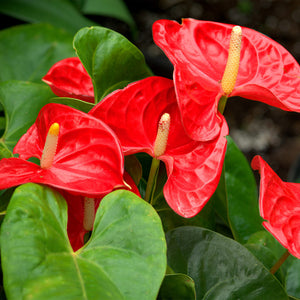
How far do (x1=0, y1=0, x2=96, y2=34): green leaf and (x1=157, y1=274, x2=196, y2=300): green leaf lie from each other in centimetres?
94

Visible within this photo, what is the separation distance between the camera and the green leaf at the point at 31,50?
88 cm

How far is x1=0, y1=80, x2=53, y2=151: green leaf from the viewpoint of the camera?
690 millimetres

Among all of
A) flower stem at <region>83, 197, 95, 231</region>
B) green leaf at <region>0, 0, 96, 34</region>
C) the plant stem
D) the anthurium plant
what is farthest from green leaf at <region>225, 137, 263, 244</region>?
green leaf at <region>0, 0, 96, 34</region>

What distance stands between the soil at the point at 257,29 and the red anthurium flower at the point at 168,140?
131 cm

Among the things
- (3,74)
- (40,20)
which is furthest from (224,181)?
(40,20)

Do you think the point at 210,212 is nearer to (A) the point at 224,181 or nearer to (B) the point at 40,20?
(A) the point at 224,181

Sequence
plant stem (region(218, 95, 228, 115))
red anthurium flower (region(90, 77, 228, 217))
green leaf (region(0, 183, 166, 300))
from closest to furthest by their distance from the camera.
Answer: green leaf (region(0, 183, 166, 300))
red anthurium flower (region(90, 77, 228, 217))
plant stem (region(218, 95, 228, 115))

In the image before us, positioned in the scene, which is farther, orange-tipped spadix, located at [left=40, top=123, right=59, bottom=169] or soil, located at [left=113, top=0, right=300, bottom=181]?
soil, located at [left=113, top=0, right=300, bottom=181]

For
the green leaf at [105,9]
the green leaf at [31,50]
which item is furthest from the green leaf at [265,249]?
the green leaf at [105,9]

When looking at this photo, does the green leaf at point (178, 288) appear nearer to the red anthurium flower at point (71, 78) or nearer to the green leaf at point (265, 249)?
the green leaf at point (265, 249)

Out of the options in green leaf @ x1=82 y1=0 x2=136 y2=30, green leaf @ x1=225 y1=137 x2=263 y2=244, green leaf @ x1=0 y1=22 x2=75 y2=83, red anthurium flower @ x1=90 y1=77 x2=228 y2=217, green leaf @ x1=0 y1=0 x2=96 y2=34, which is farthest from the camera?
green leaf @ x1=82 y1=0 x2=136 y2=30

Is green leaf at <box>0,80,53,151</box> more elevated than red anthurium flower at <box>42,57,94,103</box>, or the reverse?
red anthurium flower at <box>42,57,94,103</box>

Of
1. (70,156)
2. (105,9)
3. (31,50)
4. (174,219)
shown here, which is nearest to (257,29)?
(105,9)

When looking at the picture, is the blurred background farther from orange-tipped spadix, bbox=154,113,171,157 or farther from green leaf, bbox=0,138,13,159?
orange-tipped spadix, bbox=154,113,171,157
